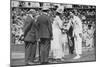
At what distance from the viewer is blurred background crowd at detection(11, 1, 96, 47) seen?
2615mm

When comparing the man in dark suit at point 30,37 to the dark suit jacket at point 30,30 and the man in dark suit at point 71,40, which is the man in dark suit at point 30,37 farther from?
the man in dark suit at point 71,40

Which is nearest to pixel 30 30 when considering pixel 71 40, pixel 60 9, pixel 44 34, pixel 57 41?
pixel 44 34

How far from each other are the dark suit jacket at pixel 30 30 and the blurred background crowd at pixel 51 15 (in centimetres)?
6

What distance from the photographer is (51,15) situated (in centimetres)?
279

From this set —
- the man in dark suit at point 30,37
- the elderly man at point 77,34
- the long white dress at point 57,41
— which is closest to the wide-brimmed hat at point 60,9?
the long white dress at point 57,41

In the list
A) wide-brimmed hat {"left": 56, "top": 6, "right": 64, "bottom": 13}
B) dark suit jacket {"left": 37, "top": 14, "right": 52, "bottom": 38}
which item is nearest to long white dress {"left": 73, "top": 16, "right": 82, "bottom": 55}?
wide-brimmed hat {"left": 56, "top": 6, "right": 64, "bottom": 13}

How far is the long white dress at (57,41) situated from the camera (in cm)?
280

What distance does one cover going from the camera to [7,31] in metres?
2.59

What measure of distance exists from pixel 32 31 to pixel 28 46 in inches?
9.2

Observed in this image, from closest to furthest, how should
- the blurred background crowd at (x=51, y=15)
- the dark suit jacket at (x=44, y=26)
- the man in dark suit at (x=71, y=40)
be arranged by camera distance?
the blurred background crowd at (x=51, y=15) → the dark suit jacket at (x=44, y=26) → the man in dark suit at (x=71, y=40)

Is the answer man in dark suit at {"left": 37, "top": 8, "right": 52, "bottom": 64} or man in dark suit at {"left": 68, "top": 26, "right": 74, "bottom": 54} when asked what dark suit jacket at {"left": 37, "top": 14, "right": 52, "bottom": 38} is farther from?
man in dark suit at {"left": 68, "top": 26, "right": 74, "bottom": 54}

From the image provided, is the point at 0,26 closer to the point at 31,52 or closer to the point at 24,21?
the point at 24,21

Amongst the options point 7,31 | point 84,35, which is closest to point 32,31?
point 7,31

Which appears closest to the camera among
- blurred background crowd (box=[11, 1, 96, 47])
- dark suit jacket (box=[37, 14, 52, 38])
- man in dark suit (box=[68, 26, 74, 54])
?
blurred background crowd (box=[11, 1, 96, 47])
